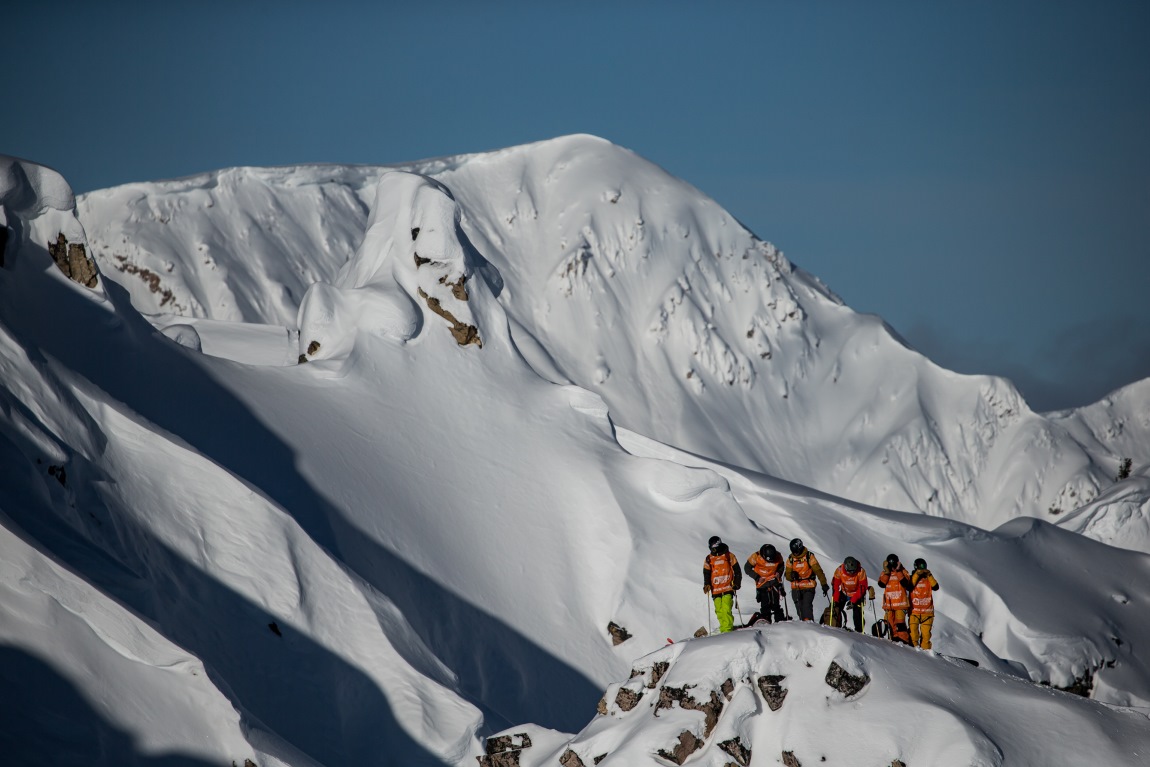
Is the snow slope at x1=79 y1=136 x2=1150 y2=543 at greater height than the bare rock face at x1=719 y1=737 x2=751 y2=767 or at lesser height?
lesser

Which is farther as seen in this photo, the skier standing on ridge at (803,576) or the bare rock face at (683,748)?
the skier standing on ridge at (803,576)

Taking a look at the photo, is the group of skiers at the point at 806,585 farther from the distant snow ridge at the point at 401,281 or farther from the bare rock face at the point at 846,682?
the distant snow ridge at the point at 401,281

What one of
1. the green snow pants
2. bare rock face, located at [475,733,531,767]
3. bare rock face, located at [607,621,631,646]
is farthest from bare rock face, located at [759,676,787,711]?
bare rock face, located at [607,621,631,646]

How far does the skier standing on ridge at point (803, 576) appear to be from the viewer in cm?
2091

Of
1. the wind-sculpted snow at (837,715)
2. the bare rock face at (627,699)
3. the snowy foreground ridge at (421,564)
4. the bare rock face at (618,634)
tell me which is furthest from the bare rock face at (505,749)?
the bare rock face at (618,634)

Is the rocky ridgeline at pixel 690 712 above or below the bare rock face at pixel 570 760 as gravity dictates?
above

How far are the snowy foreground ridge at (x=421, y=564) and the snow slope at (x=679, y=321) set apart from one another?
96.1 ft

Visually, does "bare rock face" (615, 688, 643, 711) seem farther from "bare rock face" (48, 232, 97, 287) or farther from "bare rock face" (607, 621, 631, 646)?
"bare rock face" (48, 232, 97, 287)

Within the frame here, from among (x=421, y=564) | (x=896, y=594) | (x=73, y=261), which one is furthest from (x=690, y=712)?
(x=73, y=261)

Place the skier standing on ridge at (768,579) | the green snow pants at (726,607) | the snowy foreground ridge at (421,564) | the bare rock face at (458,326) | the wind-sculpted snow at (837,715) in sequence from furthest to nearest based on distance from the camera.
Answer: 1. the bare rock face at (458,326)
2. the green snow pants at (726,607)
3. the skier standing on ridge at (768,579)
4. the snowy foreground ridge at (421,564)
5. the wind-sculpted snow at (837,715)

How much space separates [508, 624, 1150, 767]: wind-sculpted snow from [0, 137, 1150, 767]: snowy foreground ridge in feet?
0.16

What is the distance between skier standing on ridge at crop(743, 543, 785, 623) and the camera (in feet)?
68.4

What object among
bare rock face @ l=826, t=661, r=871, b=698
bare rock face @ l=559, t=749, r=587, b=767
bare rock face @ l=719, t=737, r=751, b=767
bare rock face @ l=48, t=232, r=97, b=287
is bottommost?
bare rock face @ l=559, t=749, r=587, b=767

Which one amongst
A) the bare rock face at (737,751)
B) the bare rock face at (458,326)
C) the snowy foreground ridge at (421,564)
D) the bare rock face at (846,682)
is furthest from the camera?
the bare rock face at (458,326)
